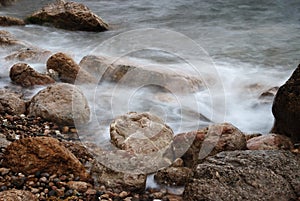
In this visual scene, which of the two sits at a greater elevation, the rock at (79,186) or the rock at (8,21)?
the rock at (8,21)

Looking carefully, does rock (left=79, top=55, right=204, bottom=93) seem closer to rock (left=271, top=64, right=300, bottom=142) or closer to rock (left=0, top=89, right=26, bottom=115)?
rock (left=0, top=89, right=26, bottom=115)

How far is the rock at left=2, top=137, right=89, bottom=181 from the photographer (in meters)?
3.32

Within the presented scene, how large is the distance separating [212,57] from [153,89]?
114 inches

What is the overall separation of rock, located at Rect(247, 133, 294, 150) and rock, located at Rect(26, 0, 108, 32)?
6.70m

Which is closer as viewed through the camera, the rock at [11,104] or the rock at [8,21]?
the rock at [11,104]

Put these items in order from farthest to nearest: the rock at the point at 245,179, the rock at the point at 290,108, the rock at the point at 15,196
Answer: the rock at the point at 290,108 < the rock at the point at 245,179 < the rock at the point at 15,196

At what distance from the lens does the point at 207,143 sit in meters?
3.81

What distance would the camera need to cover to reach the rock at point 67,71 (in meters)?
6.07

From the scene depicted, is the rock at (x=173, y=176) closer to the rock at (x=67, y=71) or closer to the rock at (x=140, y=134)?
the rock at (x=140, y=134)

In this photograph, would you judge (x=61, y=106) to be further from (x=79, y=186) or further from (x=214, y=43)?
(x=214, y=43)

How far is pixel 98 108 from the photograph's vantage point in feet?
17.6

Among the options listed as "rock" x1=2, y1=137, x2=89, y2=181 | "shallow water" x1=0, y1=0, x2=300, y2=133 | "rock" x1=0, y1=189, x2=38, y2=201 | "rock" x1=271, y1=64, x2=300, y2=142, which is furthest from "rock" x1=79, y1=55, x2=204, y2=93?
"rock" x1=0, y1=189, x2=38, y2=201

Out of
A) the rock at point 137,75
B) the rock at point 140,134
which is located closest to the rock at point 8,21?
the rock at point 137,75

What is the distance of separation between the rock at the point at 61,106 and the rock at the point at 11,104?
0.13m
